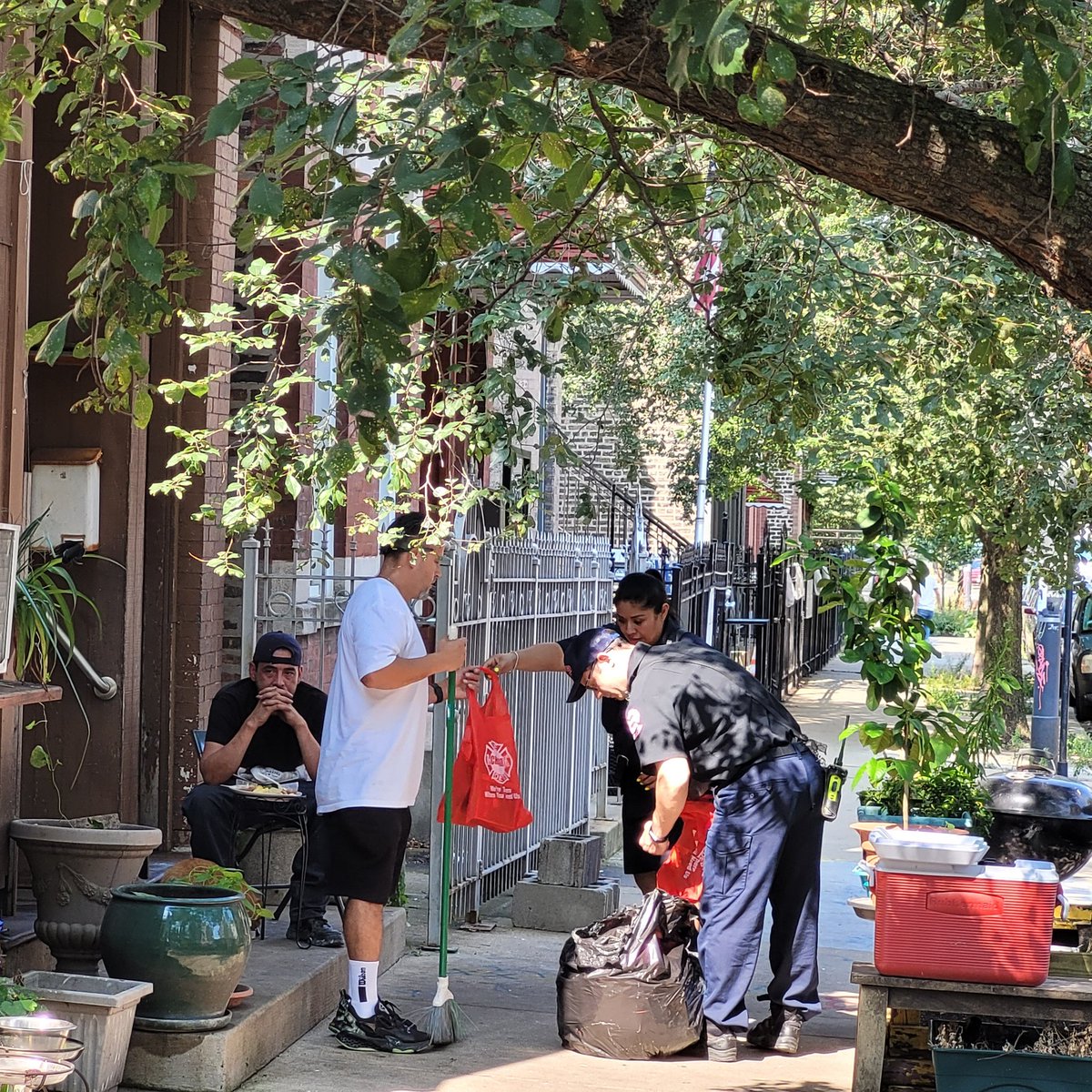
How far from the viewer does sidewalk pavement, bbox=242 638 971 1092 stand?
19.9 ft

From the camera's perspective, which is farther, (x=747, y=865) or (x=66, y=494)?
(x=66, y=494)

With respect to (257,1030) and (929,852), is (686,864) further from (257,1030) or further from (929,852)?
(257,1030)

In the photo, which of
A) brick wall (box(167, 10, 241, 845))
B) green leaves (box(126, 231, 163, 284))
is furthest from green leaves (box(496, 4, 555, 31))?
brick wall (box(167, 10, 241, 845))

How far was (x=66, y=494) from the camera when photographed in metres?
8.34

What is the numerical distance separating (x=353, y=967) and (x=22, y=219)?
10.7ft

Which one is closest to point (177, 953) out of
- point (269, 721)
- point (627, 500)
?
point (269, 721)

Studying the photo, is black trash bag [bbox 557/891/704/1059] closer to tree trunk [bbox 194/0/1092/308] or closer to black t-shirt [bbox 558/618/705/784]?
black t-shirt [bbox 558/618/705/784]

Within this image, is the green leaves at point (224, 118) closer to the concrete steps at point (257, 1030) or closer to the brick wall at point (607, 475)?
the concrete steps at point (257, 1030)

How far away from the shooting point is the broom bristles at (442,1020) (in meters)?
6.46

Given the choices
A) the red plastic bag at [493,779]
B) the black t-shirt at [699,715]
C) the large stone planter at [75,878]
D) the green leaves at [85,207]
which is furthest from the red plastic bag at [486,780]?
the green leaves at [85,207]

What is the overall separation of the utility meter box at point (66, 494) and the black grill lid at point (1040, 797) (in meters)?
4.61

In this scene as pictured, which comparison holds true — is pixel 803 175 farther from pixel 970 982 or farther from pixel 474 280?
pixel 970 982

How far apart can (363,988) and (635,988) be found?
1.07 metres

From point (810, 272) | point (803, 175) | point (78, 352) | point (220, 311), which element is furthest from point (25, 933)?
point (803, 175)
